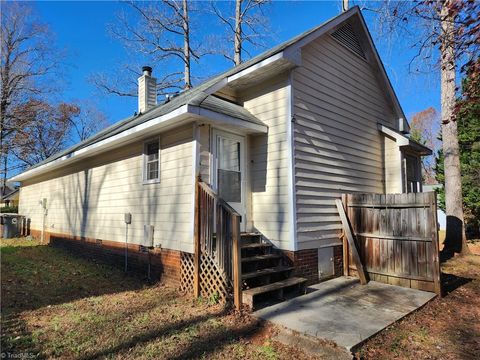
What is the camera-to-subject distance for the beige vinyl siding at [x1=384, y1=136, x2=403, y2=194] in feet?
31.5

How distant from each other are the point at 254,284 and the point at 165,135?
3665mm

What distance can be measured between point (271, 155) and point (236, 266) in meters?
2.64

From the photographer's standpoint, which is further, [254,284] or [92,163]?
[92,163]

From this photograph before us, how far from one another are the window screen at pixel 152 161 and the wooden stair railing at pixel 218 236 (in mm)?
1880

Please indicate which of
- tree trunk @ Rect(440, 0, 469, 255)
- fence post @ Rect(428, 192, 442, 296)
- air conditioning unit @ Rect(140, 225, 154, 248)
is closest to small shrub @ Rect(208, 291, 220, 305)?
air conditioning unit @ Rect(140, 225, 154, 248)

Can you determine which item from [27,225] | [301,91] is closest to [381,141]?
[301,91]

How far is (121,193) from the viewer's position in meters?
8.91

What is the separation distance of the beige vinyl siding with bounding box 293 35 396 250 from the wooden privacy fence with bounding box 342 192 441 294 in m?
0.57

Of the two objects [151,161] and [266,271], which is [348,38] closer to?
[151,161]

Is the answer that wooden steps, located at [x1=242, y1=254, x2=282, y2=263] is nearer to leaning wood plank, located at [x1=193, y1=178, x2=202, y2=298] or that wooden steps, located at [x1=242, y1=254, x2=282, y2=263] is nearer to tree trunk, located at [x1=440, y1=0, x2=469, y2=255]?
leaning wood plank, located at [x1=193, y1=178, x2=202, y2=298]

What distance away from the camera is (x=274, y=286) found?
218 inches

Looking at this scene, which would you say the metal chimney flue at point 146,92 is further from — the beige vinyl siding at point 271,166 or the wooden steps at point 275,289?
the wooden steps at point 275,289

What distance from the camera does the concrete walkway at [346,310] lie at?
14.0 feet

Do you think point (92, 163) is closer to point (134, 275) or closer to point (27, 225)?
point (134, 275)
